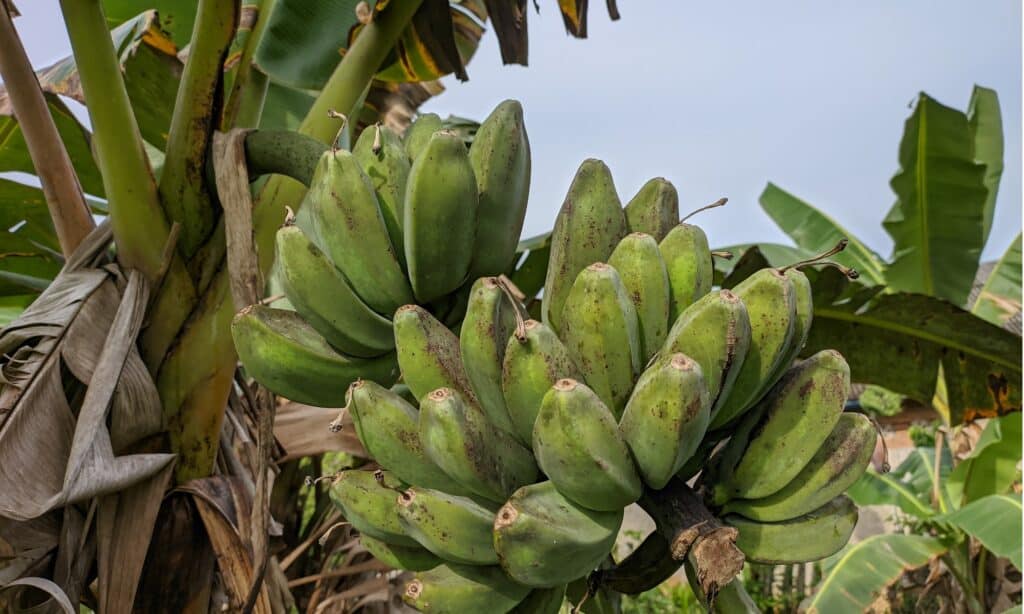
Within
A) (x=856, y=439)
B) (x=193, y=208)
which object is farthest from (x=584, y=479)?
(x=193, y=208)

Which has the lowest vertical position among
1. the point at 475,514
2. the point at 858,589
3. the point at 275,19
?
the point at 858,589

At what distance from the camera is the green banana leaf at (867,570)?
3309 millimetres

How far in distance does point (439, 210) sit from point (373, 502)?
0.26 meters

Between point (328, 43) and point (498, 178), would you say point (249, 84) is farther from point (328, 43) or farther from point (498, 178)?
point (498, 178)

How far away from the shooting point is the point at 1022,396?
1.88m

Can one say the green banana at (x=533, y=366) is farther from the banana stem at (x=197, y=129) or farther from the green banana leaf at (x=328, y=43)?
the green banana leaf at (x=328, y=43)

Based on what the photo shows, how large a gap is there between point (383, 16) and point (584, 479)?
1098 millimetres

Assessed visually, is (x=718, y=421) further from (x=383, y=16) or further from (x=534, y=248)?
(x=534, y=248)

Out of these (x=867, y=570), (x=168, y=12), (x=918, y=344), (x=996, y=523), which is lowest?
(x=867, y=570)

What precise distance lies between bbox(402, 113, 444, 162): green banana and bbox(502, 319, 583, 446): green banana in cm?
31

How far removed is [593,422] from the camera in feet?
1.91

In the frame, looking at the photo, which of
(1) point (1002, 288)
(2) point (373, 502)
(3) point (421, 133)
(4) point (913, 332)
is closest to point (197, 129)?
(3) point (421, 133)

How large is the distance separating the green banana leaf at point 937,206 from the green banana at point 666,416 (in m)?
3.01

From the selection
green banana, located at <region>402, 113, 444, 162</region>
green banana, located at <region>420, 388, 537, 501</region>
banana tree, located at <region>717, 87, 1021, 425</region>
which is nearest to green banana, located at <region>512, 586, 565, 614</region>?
green banana, located at <region>420, 388, 537, 501</region>
